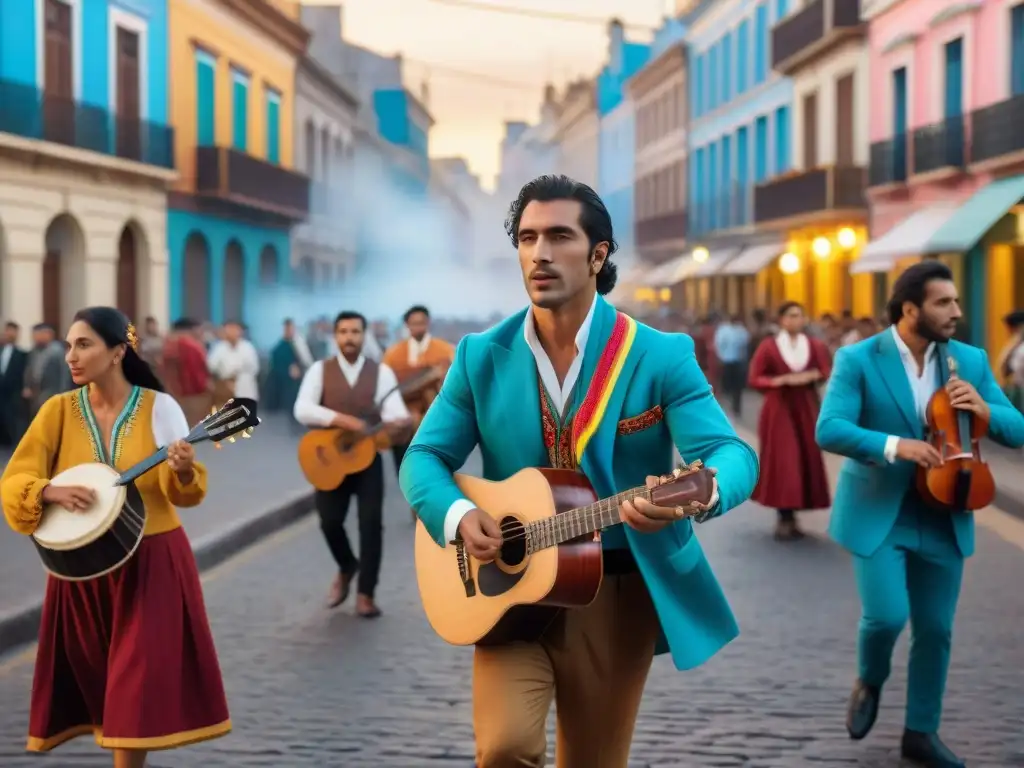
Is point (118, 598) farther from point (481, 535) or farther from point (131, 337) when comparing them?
point (481, 535)

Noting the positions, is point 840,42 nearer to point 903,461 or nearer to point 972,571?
point 972,571

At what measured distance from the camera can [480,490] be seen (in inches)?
157

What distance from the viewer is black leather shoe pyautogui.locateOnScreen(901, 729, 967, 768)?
5.50 meters

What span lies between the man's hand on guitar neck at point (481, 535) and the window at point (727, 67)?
44.7m

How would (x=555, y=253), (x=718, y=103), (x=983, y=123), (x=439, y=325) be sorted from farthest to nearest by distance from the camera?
(x=718, y=103)
(x=439, y=325)
(x=983, y=123)
(x=555, y=253)

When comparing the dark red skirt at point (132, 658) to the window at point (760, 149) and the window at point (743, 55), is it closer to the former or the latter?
the window at point (760, 149)

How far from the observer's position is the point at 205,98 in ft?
106

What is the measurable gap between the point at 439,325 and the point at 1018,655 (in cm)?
3725

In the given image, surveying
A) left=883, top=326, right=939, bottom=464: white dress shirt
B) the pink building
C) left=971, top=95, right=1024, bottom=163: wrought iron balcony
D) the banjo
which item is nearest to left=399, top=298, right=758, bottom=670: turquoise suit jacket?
the banjo

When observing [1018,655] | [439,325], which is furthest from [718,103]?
[1018,655]

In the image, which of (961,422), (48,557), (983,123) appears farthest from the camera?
(983,123)

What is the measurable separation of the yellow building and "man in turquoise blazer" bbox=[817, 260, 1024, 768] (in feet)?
83.8

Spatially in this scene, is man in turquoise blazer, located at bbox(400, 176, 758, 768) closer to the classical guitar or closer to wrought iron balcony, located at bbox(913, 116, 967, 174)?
the classical guitar

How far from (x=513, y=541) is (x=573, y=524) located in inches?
8.8
